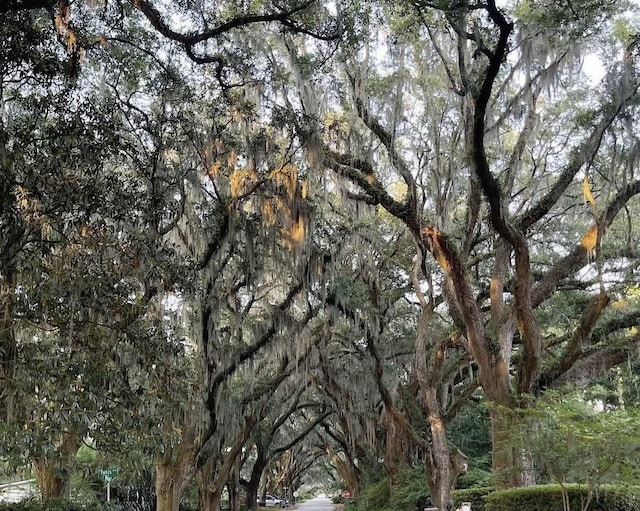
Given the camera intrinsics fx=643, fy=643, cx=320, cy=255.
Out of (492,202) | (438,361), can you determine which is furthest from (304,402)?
(492,202)

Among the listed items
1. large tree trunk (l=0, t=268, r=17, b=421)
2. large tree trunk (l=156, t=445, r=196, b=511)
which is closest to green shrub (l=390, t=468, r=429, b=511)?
large tree trunk (l=156, t=445, r=196, b=511)

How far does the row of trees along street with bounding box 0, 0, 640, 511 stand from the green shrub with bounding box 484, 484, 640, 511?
1.82 feet

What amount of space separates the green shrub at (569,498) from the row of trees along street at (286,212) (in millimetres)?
555

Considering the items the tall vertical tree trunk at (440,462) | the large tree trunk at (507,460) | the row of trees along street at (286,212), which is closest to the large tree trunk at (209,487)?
the row of trees along street at (286,212)

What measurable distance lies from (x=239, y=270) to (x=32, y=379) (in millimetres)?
6568

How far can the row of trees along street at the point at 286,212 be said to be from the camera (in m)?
5.77

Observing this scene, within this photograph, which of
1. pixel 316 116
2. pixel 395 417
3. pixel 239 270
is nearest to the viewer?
pixel 316 116

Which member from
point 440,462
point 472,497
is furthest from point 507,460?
point 440,462

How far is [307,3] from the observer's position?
623cm

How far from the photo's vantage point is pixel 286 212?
9586 millimetres

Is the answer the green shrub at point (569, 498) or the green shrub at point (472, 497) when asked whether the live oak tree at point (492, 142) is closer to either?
the green shrub at point (569, 498)

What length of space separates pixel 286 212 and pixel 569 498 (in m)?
5.28

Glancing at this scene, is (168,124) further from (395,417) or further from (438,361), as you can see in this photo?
(395,417)

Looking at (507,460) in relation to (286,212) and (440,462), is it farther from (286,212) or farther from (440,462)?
(286,212)
